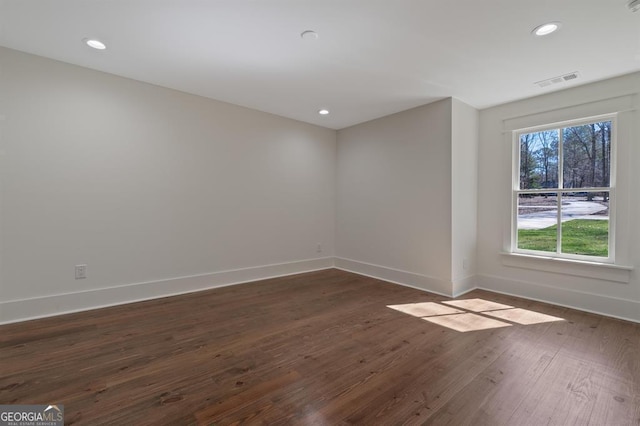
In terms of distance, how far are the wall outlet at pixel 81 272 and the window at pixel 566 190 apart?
5.17 metres

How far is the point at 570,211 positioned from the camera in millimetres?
3387

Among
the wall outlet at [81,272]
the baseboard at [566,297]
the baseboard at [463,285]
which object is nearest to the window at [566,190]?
the baseboard at [566,297]

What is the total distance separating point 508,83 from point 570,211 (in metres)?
1.70

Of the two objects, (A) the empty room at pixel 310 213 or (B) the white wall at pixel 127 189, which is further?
(B) the white wall at pixel 127 189

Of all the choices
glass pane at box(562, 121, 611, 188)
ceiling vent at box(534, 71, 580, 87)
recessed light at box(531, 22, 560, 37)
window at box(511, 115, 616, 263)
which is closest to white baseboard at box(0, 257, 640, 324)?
window at box(511, 115, 616, 263)

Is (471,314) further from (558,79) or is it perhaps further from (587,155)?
(558,79)

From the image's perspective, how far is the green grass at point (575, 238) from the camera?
3170 millimetres

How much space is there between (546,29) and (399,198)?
2.45 m

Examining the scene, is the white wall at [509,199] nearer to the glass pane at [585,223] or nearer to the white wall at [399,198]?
the glass pane at [585,223]

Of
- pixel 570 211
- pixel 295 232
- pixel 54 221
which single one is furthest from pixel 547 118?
Result: pixel 54 221

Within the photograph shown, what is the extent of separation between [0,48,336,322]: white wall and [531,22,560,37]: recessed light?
10.8 feet

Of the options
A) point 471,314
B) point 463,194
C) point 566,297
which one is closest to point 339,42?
point 463,194

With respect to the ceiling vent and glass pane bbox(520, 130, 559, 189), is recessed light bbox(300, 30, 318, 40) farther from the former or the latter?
glass pane bbox(520, 130, 559, 189)

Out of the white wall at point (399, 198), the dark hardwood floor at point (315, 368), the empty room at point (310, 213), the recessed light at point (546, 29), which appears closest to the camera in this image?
the dark hardwood floor at point (315, 368)
